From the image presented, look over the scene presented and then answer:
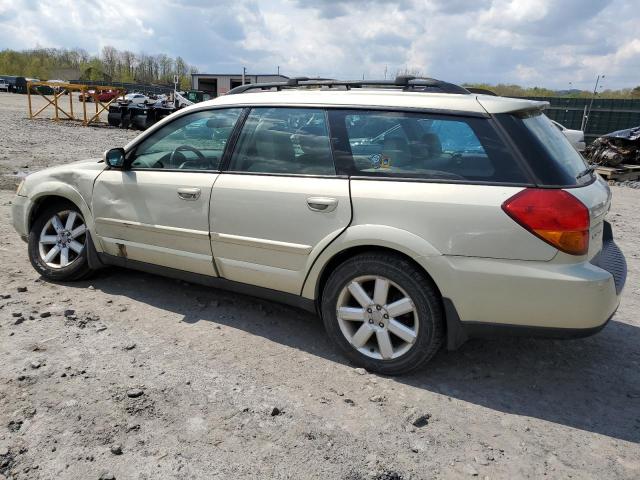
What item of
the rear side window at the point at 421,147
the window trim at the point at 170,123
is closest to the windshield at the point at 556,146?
the rear side window at the point at 421,147

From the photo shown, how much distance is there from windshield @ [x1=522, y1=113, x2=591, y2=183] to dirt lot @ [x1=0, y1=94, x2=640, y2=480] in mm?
1329

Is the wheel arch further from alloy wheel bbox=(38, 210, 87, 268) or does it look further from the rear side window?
the rear side window

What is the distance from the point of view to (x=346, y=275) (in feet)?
10.9

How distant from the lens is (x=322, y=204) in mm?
3316

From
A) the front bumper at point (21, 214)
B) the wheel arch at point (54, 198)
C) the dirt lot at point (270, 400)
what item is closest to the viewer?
the dirt lot at point (270, 400)

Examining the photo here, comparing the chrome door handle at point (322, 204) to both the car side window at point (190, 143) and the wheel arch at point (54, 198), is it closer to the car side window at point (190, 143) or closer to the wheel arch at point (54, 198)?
the car side window at point (190, 143)

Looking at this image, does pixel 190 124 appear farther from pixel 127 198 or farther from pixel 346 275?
pixel 346 275

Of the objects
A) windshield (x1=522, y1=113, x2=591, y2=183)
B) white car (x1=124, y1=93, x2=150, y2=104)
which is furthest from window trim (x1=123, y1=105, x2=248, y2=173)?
white car (x1=124, y1=93, x2=150, y2=104)

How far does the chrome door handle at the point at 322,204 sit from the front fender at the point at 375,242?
0.18 m

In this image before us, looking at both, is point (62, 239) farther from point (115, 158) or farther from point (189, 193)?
point (189, 193)

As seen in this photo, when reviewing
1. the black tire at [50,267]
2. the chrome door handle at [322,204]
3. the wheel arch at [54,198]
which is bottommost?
the black tire at [50,267]

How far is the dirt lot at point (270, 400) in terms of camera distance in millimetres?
2545

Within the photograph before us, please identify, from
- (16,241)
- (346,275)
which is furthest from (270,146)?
(16,241)

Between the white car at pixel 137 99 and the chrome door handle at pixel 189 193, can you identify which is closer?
the chrome door handle at pixel 189 193
